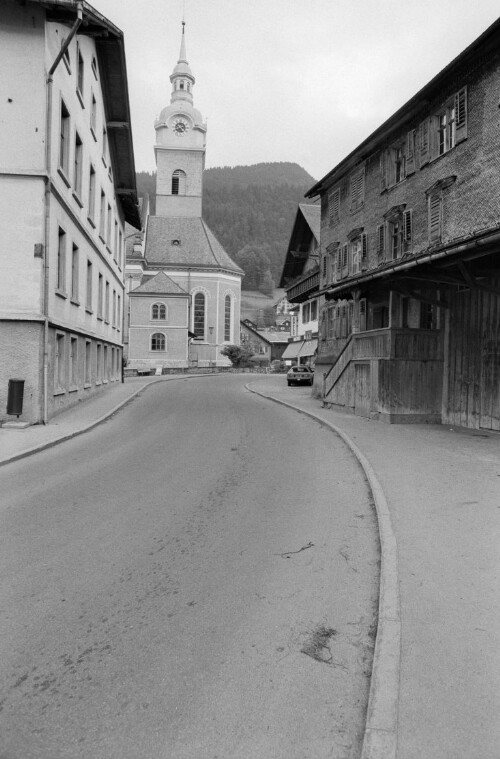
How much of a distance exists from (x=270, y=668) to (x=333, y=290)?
1564 cm

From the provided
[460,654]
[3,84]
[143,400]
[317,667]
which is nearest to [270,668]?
[317,667]

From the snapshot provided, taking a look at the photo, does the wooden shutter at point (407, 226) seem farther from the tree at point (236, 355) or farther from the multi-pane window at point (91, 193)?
the tree at point (236, 355)

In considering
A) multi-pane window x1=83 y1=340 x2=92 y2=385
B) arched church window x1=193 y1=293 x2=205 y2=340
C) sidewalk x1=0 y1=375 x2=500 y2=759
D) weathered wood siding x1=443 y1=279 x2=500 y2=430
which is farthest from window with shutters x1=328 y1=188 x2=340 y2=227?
arched church window x1=193 y1=293 x2=205 y2=340

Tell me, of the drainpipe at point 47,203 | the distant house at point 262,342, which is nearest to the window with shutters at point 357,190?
the drainpipe at point 47,203

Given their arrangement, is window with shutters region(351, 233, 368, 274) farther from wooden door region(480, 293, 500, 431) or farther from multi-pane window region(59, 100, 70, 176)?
multi-pane window region(59, 100, 70, 176)

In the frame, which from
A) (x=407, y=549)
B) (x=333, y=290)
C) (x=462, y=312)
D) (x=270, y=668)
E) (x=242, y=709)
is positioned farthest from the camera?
(x=333, y=290)

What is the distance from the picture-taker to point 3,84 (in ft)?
44.5

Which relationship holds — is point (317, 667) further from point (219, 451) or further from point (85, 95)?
point (85, 95)

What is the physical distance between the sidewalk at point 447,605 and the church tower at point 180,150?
6856 centimetres

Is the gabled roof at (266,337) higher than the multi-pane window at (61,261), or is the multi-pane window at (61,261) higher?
the gabled roof at (266,337)

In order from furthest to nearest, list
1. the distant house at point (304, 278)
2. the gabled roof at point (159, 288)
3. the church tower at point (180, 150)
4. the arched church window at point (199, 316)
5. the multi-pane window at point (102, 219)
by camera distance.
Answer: the church tower at point (180, 150) → the arched church window at point (199, 316) → the gabled roof at point (159, 288) → the distant house at point (304, 278) → the multi-pane window at point (102, 219)

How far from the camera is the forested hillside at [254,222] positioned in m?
154

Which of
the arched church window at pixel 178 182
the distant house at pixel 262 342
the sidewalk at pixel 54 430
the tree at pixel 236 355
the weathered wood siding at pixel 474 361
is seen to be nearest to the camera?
the sidewalk at pixel 54 430

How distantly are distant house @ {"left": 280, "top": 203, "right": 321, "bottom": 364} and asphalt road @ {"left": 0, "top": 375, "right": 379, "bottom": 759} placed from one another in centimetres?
2604
